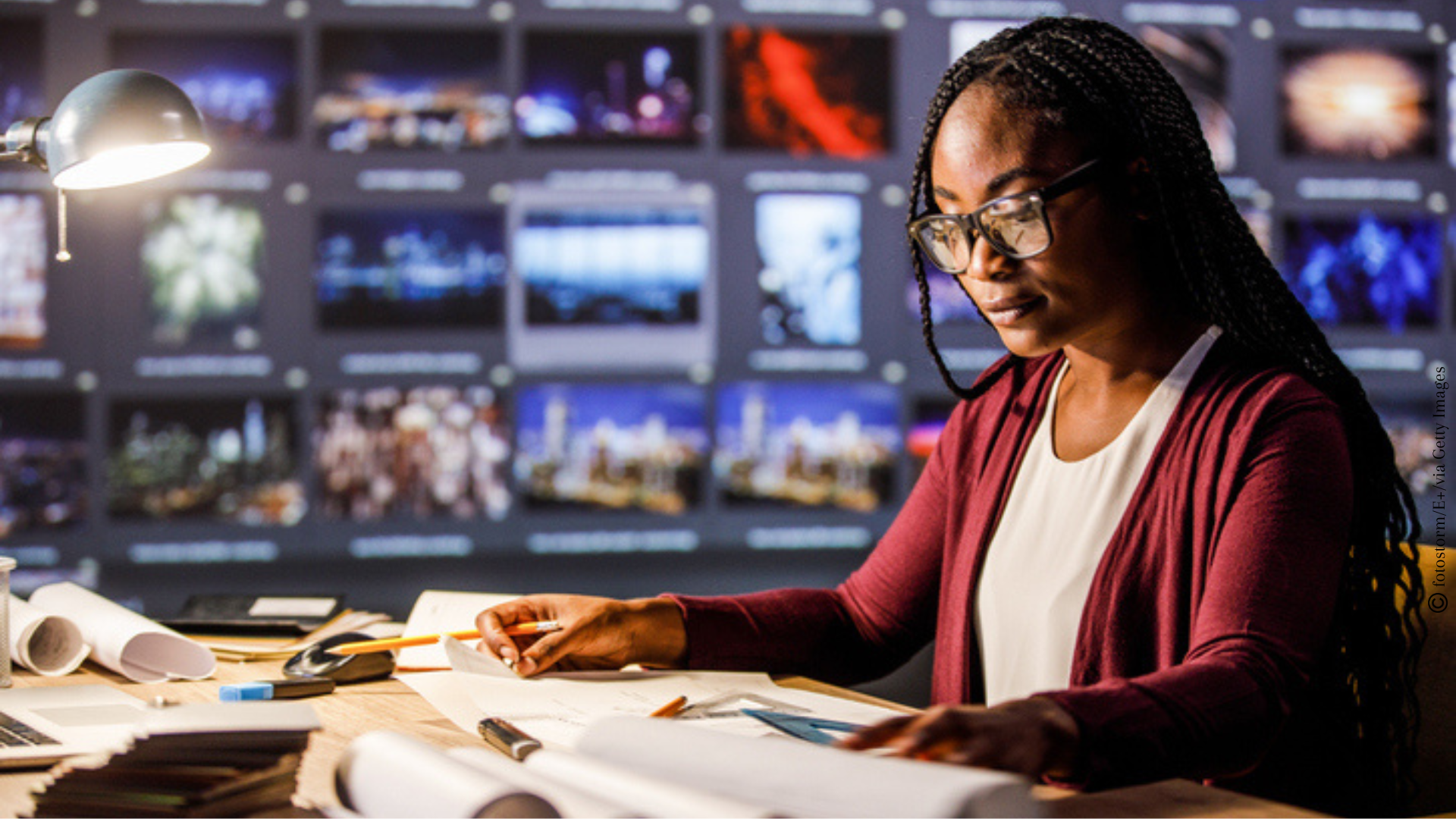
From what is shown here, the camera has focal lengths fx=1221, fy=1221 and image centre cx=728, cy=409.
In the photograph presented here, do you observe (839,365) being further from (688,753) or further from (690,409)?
(688,753)

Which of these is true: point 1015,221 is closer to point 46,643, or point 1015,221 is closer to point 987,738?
point 987,738

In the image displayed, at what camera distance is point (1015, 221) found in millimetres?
1156

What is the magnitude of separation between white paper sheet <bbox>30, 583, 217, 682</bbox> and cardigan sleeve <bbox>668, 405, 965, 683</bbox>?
533 mm

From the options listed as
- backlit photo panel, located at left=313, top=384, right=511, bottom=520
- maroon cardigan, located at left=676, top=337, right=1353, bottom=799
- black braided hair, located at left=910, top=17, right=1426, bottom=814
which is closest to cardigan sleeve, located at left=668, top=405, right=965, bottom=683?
maroon cardigan, located at left=676, top=337, right=1353, bottom=799

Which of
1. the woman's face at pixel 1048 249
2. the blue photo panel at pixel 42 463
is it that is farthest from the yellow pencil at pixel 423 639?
the blue photo panel at pixel 42 463

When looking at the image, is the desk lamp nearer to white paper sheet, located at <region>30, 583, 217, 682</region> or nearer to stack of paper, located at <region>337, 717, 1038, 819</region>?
white paper sheet, located at <region>30, 583, 217, 682</region>

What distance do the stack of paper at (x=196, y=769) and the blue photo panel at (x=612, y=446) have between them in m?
2.03

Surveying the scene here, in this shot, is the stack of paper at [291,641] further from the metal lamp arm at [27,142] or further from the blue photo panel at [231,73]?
the blue photo panel at [231,73]

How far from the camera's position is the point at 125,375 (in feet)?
9.14

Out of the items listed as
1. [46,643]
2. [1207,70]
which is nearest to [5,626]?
[46,643]

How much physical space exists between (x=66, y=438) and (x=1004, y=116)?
241 centimetres

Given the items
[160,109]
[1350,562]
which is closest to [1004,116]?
[1350,562]

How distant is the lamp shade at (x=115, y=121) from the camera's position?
49.9 inches

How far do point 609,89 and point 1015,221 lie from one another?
1954 millimetres
